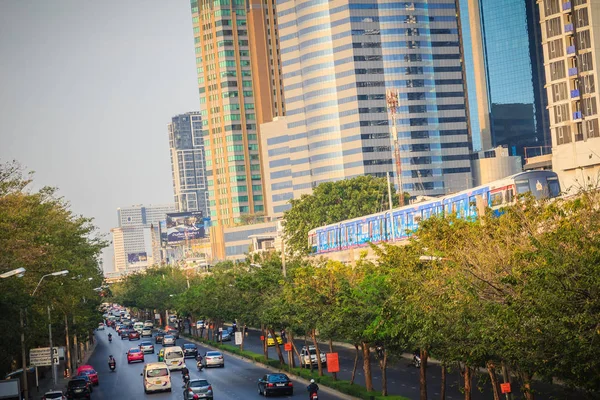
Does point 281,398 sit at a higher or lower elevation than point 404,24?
lower

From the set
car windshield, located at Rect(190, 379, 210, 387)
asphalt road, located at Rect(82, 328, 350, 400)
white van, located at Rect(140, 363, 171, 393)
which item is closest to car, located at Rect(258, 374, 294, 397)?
asphalt road, located at Rect(82, 328, 350, 400)

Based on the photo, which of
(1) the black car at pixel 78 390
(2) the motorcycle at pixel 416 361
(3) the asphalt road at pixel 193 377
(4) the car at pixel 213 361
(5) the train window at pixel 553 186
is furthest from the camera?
(4) the car at pixel 213 361

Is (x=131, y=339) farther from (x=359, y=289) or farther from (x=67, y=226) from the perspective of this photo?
(x=359, y=289)

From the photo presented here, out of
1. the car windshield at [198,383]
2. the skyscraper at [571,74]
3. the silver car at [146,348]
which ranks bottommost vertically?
the silver car at [146,348]

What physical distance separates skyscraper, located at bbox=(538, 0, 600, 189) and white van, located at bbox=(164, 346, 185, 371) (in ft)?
140

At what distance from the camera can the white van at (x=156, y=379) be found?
207ft

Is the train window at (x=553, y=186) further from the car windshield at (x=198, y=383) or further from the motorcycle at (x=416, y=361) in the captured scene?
the car windshield at (x=198, y=383)

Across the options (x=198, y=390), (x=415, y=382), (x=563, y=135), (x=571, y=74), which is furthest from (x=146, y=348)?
(x=198, y=390)

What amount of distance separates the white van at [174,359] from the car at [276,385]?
26142 millimetres

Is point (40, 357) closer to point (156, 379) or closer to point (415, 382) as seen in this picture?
point (156, 379)

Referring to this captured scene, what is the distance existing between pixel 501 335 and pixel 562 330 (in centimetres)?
518

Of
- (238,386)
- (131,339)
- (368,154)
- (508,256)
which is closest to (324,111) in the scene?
(368,154)

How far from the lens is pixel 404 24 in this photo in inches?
7446

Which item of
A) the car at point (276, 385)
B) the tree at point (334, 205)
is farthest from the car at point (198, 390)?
the tree at point (334, 205)
